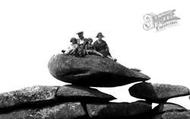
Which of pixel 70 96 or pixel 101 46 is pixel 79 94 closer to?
pixel 70 96

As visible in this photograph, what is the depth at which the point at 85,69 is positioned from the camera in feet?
76.0

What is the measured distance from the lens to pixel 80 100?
77.5 feet

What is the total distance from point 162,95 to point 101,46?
195 inches

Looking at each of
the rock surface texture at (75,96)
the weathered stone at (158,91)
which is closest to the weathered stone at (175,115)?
→ the weathered stone at (158,91)

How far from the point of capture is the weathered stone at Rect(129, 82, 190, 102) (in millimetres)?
25837

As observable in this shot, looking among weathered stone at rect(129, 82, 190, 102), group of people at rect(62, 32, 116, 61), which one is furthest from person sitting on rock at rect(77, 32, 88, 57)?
weathered stone at rect(129, 82, 190, 102)

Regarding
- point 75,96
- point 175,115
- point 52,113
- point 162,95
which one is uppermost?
point 75,96

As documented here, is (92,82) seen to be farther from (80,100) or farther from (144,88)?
(144,88)

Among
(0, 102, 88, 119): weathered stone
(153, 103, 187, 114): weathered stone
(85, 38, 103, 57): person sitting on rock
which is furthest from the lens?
(153, 103, 187, 114): weathered stone

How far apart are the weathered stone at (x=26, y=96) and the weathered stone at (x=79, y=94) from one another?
0.57m

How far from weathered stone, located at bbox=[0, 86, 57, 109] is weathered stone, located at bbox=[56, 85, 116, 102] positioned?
0.57 m

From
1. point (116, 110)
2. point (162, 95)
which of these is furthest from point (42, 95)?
point (162, 95)

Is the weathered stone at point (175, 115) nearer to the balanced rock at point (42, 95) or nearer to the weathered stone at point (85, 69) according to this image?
the weathered stone at point (85, 69)

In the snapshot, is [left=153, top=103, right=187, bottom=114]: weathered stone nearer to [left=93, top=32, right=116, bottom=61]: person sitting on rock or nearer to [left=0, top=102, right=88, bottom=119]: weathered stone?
[left=93, top=32, right=116, bottom=61]: person sitting on rock
